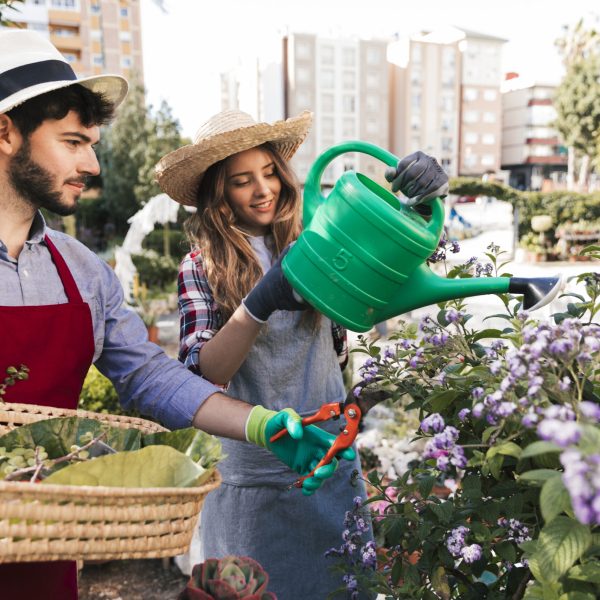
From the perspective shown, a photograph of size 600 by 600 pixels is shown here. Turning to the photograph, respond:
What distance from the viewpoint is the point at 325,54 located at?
1594 inches

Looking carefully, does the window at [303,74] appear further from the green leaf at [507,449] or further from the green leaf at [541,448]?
the green leaf at [541,448]

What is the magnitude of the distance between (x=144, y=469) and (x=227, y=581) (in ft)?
0.85

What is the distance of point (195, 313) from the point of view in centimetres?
148

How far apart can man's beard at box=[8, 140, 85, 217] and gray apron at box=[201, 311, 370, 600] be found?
56 centimetres

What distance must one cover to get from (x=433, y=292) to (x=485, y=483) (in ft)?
0.97

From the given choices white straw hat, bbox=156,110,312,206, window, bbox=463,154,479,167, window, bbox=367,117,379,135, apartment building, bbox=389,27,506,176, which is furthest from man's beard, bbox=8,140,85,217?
window, bbox=463,154,479,167

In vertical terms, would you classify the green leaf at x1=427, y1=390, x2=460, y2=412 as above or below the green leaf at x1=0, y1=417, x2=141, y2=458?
above

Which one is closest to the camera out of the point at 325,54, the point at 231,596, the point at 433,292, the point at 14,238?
the point at 231,596

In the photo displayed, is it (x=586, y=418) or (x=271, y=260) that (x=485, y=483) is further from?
(x=271, y=260)

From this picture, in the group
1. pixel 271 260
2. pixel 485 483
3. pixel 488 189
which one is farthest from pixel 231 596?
pixel 488 189

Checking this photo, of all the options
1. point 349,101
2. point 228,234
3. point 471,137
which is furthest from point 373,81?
point 228,234

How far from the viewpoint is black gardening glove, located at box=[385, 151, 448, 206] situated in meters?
1.02

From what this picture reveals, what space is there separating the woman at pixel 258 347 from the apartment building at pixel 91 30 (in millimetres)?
33694

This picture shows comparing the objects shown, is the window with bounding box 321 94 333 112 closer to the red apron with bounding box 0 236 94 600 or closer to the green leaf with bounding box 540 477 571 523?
the red apron with bounding box 0 236 94 600
